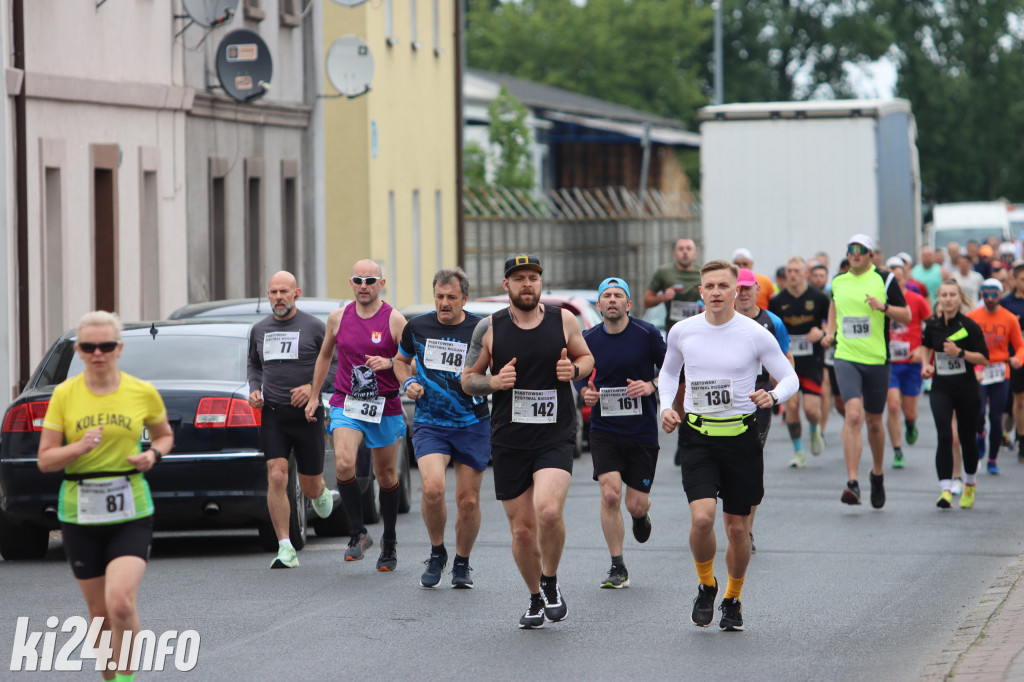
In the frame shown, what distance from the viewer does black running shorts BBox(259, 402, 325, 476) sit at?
11500mm

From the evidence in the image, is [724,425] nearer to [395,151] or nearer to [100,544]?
[100,544]

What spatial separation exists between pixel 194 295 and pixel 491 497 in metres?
8.00

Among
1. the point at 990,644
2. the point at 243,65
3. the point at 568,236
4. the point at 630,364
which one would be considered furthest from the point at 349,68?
the point at 990,644

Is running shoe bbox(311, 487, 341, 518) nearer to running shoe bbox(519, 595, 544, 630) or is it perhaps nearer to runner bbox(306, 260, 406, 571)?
runner bbox(306, 260, 406, 571)

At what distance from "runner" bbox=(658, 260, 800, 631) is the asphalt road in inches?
22.8

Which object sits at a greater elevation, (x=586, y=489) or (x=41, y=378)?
(x=41, y=378)

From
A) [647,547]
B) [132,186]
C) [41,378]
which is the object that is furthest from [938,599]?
[132,186]

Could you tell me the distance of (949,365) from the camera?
1462 cm

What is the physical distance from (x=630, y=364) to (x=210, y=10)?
12.5 m

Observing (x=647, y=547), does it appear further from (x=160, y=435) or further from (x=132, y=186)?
(x=132, y=186)

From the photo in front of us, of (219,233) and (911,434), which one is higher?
(219,233)

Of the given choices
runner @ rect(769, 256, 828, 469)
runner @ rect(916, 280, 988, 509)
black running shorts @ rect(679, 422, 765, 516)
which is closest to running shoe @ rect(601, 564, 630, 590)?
black running shorts @ rect(679, 422, 765, 516)

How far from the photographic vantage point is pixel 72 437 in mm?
7352

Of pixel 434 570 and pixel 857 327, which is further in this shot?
pixel 857 327
